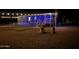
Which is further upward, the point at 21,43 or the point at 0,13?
the point at 0,13

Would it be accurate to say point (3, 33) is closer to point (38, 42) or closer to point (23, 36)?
point (23, 36)

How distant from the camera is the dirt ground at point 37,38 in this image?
3.10 metres

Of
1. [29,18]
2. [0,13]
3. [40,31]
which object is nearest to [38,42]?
[40,31]

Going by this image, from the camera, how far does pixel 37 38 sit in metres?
3.12

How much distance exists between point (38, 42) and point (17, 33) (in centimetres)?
33

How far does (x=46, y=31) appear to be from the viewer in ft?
10.2

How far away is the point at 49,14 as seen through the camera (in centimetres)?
309

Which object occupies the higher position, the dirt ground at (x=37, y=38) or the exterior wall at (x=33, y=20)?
the exterior wall at (x=33, y=20)

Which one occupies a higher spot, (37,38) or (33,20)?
(33,20)

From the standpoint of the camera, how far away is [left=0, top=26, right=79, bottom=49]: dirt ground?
3.10 meters

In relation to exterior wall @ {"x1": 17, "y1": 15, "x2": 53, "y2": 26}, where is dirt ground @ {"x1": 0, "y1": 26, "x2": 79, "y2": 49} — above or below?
below
